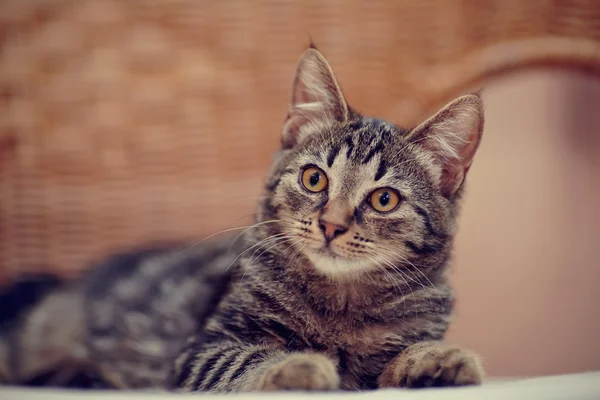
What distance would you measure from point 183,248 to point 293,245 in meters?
0.59

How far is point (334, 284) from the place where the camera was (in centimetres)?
86

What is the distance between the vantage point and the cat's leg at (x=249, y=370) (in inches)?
26.9

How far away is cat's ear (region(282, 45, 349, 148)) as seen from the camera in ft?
2.90

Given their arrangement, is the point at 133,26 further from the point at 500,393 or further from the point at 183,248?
the point at 500,393

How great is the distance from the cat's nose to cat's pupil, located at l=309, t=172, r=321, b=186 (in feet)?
0.29

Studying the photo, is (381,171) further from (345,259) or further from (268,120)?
(268,120)

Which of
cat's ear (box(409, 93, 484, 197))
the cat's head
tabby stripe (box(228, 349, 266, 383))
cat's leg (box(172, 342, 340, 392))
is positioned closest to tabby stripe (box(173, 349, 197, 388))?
cat's leg (box(172, 342, 340, 392))

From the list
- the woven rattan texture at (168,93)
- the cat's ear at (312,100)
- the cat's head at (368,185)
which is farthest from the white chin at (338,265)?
the woven rattan texture at (168,93)

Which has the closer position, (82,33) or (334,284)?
(334,284)

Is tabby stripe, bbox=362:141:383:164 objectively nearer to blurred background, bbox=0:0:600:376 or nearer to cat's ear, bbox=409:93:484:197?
cat's ear, bbox=409:93:484:197

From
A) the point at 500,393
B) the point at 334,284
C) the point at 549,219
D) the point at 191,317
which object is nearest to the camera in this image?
the point at 500,393

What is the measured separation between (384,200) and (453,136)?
15 centimetres

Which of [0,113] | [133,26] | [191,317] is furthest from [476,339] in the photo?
[0,113]

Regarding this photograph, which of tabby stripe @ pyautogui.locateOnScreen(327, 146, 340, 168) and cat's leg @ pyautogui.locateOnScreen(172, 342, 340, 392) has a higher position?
tabby stripe @ pyautogui.locateOnScreen(327, 146, 340, 168)
